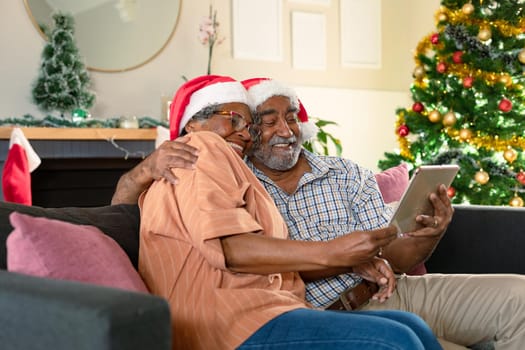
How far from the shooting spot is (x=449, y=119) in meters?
4.15

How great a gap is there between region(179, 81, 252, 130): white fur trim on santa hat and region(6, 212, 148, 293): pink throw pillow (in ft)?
2.18

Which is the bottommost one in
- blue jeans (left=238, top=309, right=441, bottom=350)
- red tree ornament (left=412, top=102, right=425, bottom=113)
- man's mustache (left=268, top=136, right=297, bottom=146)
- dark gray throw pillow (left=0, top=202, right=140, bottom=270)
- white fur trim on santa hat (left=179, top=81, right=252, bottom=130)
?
blue jeans (left=238, top=309, right=441, bottom=350)

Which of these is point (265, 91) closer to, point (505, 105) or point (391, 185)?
point (391, 185)

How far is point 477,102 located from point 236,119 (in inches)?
107

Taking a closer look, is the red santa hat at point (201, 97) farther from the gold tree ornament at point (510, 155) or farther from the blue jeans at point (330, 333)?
the gold tree ornament at point (510, 155)

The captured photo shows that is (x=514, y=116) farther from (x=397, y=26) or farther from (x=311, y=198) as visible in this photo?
(x=311, y=198)

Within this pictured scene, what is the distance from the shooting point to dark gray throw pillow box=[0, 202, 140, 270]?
58.9 inches

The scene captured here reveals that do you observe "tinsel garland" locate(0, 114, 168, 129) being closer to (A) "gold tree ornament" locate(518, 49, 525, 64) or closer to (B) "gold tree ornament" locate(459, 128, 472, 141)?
(B) "gold tree ornament" locate(459, 128, 472, 141)

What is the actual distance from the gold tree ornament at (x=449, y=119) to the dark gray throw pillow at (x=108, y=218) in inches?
113

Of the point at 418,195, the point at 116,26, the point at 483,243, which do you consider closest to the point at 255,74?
the point at 116,26

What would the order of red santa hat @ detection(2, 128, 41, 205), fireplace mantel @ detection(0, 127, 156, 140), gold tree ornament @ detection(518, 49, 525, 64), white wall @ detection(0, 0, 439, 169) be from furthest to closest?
gold tree ornament @ detection(518, 49, 525, 64) < white wall @ detection(0, 0, 439, 169) < fireplace mantel @ detection(0, 127, 156, 140) < red santa hat @ detection(2, 128, 41, 205)

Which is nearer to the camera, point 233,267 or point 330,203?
point 233,267

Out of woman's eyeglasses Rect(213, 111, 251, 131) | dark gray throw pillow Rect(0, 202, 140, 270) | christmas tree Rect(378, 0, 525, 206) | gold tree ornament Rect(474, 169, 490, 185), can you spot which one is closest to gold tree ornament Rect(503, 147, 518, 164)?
christmas tree Rect(378, 0, 525, 206)

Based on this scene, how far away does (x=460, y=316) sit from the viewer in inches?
72.2
